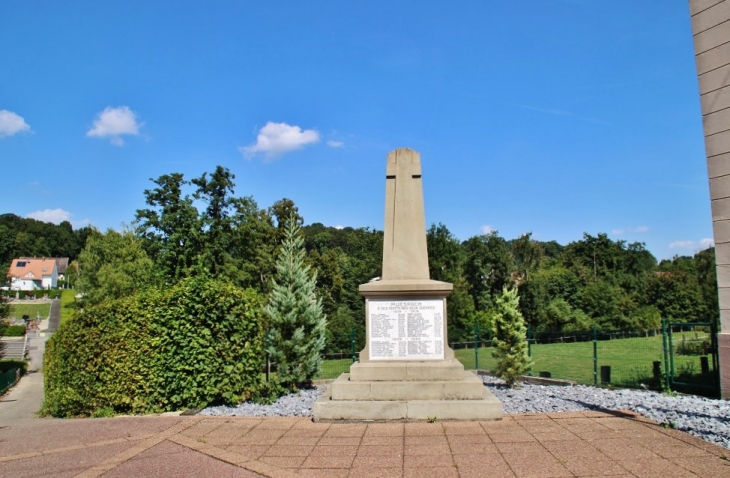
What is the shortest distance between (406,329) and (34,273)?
140714 mm

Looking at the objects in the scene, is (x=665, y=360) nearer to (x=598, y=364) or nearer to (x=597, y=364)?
(x=597, y=364)

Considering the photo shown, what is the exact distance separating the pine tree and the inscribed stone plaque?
3.82 meters

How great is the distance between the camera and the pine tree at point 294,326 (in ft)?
39.1

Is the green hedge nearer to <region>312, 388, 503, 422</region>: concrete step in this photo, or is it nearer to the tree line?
<region>312, 388, 503, 422</region>: concrete step

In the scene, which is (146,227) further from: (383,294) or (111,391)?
(383,294)

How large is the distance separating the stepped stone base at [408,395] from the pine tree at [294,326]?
3551 mm

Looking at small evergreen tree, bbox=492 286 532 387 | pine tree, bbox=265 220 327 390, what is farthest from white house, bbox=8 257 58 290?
small evergreen tree, bbox=492 286 532 387

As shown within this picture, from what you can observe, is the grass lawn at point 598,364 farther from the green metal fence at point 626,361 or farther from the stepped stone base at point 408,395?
the stepped stone base at point 408,395

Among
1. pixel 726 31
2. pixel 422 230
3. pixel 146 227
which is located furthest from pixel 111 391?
pixel 146 227

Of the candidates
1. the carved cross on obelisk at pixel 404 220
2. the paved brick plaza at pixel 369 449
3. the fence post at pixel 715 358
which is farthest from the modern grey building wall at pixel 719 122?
the carved cross on obelisk at pixel 404 220

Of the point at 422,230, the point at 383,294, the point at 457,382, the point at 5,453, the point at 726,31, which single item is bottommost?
the point at 5,453

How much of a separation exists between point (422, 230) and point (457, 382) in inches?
109

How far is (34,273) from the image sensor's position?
123 meters

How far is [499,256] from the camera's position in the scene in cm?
5722
